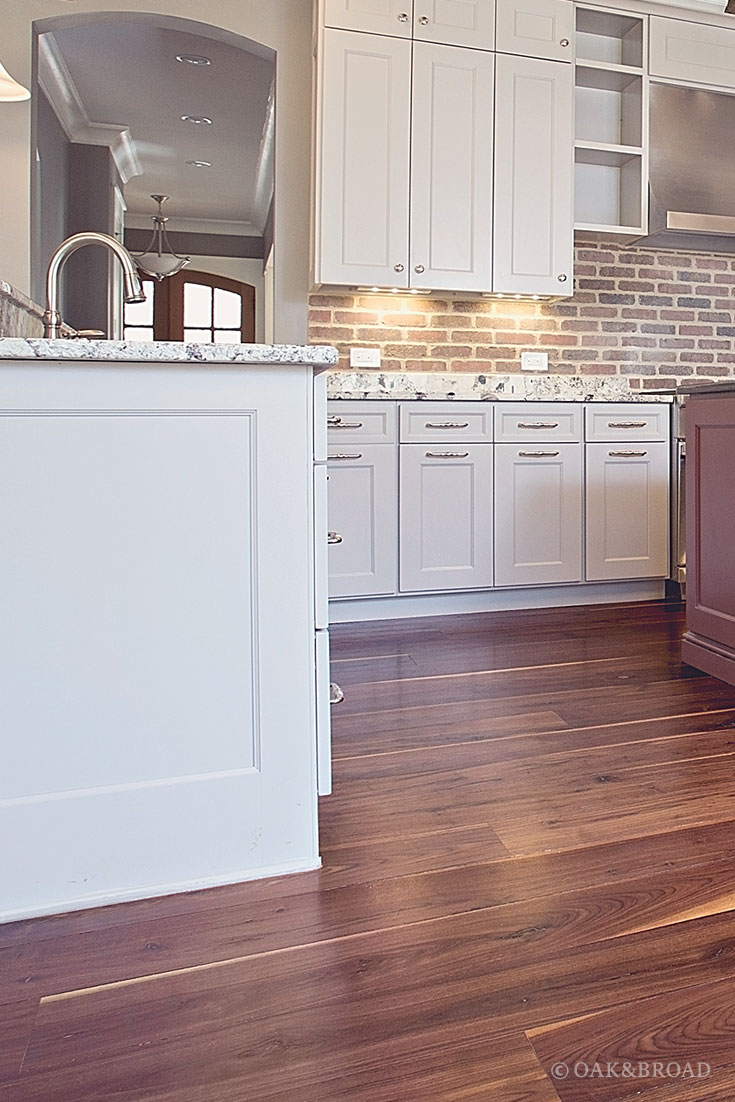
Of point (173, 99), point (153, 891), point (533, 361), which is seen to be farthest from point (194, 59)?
point (153, 891)

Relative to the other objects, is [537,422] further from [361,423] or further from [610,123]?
[610,123]

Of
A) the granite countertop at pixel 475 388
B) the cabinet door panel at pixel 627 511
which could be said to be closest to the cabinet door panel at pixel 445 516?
the granite countertop at pixel 475 388

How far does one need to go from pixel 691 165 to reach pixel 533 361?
1225 millimetres

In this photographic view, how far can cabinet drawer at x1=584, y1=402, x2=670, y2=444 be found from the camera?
374 centimetres

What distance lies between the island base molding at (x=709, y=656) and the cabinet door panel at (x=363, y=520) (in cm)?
123

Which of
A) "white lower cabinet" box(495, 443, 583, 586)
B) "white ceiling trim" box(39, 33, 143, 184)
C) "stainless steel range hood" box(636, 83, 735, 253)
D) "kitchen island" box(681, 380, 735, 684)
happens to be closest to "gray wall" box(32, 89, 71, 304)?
"white ceiling trim" box(39, 33, 143, 184)

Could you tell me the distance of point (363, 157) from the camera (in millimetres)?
3645

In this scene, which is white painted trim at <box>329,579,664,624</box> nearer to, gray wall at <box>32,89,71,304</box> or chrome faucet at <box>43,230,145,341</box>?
chrome faucet at <box>43,230,145,341</box>

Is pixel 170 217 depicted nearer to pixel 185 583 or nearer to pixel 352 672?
pixel 352 672

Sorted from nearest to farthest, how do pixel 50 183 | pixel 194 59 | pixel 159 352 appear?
1. pixel 159 352
2. pixel 194 59
3. pixel 50 183

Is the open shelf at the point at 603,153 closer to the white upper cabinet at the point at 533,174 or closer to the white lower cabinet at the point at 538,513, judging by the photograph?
the white upper cabinet at the point at 533,174

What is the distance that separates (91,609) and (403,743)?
3.18ft

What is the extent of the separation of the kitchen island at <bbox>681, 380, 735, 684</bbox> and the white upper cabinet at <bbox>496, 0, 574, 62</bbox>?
2109 mm

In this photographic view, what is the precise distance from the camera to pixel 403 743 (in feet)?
6.75
